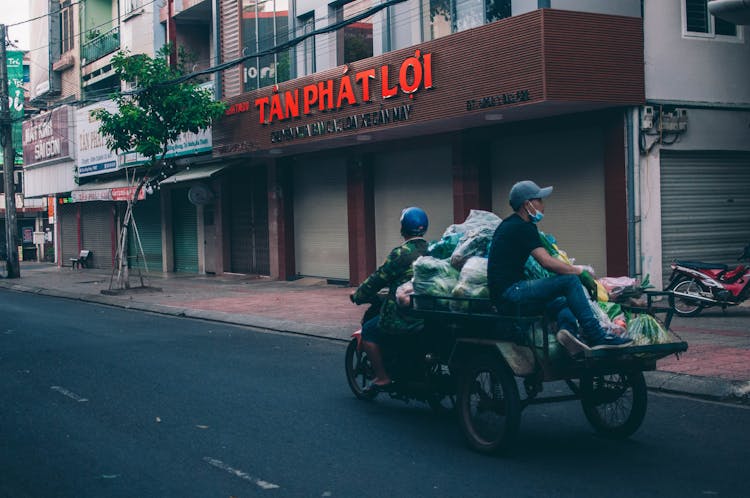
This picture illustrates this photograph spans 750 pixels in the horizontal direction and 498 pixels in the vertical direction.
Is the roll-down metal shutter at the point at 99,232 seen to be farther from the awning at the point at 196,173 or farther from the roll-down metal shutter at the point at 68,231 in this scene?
the awning at the point at 196,173

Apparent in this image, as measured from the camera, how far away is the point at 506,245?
6.09 m

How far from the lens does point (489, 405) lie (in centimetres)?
617

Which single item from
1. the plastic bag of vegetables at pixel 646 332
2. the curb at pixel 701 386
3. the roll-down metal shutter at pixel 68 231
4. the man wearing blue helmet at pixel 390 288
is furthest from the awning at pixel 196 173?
the plastic bag of vegetables at pixel 646 332

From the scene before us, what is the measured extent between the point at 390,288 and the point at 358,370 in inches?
45.3

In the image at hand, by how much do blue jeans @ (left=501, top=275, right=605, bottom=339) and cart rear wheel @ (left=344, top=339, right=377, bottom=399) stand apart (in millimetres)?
2236

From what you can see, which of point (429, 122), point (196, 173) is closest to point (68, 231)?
point (196, 173)

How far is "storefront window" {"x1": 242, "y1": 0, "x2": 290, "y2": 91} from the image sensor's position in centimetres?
2238

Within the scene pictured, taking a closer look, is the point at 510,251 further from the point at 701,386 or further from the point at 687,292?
the point at 687,292

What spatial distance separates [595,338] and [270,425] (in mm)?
2843

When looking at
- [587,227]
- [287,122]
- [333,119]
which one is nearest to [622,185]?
[587,227]

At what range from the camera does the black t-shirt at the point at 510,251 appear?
602cm

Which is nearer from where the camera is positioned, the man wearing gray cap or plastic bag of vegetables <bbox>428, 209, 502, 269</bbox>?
the man wearing gray cap

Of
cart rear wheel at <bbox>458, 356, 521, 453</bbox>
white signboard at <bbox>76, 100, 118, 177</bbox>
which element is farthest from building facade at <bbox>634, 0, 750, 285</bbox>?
white signboard at <bbox>76, 100, 118, 177</bbox>

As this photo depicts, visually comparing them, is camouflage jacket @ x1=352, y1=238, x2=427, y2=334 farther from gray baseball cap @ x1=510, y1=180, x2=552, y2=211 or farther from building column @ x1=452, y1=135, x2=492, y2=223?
building column @ x1=452, y1=135, x2=492, y2=223
